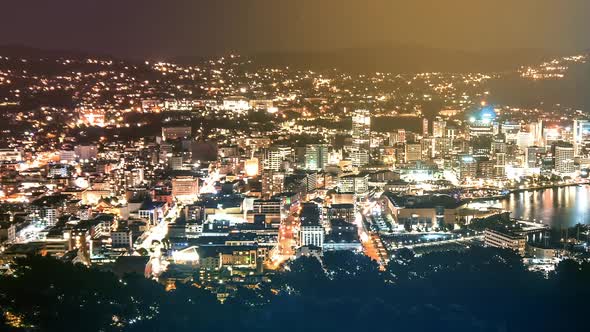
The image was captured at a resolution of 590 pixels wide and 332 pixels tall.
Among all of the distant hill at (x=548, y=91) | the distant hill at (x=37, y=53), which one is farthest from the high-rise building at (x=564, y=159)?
the distant hill at (x=37, y=53)

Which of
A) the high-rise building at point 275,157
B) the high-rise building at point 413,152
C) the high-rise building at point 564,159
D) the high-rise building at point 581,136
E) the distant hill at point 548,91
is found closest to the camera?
the high-rise building at point 275,157

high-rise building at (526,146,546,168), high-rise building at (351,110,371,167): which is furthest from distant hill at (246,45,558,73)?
high-rise building at (526,146,546,168)

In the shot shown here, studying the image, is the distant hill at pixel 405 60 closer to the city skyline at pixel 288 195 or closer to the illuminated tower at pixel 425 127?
the city skyline at pixel 288 195

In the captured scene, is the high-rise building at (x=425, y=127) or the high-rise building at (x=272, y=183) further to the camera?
the high-rise building at (x=425, y=127)

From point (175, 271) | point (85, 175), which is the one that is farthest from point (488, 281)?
point (85, 175)

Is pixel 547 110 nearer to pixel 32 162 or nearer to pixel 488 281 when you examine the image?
pixel 32 162

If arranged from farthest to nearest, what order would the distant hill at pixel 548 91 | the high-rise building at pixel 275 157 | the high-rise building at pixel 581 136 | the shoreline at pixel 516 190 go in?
1. the distant hill at pixel 548 91
2. the high-rise building at pixel 581 136
3. the high-rise building at pixel 275 157
4. the shoreline at pixel 516 190

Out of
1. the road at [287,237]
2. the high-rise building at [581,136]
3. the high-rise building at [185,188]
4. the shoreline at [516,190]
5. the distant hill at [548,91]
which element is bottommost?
the road at [287,237]
